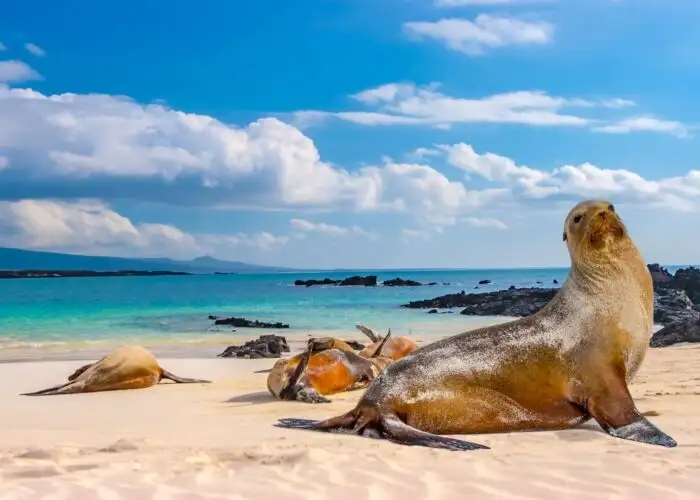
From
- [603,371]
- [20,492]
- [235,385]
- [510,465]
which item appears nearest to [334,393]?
[235,385]

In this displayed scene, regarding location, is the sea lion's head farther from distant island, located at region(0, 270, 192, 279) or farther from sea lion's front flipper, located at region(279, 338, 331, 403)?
distant island, located at region(0, 270, 192, 279)

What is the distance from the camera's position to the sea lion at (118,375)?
9898 millimetres

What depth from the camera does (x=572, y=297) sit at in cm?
670

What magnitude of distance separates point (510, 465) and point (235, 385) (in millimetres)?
5610

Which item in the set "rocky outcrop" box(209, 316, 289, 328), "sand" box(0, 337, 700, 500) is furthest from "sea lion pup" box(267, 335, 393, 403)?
"rocky outcrop" box(209, 316, 289, 328)

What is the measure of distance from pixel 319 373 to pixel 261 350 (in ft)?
22.6

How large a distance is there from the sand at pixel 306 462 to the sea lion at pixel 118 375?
2.14 meters

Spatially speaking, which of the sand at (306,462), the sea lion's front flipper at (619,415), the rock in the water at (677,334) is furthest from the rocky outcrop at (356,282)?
the sea lion's front flipper at (619,415)

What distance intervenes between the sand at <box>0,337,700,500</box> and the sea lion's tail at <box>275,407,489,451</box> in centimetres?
11

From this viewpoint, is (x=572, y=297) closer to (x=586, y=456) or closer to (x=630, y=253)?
(x=630, y=253)

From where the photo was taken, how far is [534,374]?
6309 mm

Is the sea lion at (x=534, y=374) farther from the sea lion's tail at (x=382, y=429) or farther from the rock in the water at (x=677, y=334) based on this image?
the rock in the water at (x=677, y=334)

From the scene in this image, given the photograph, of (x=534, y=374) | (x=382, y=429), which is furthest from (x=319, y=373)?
(x=534, y=374)

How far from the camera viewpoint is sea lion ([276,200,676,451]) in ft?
20.5
